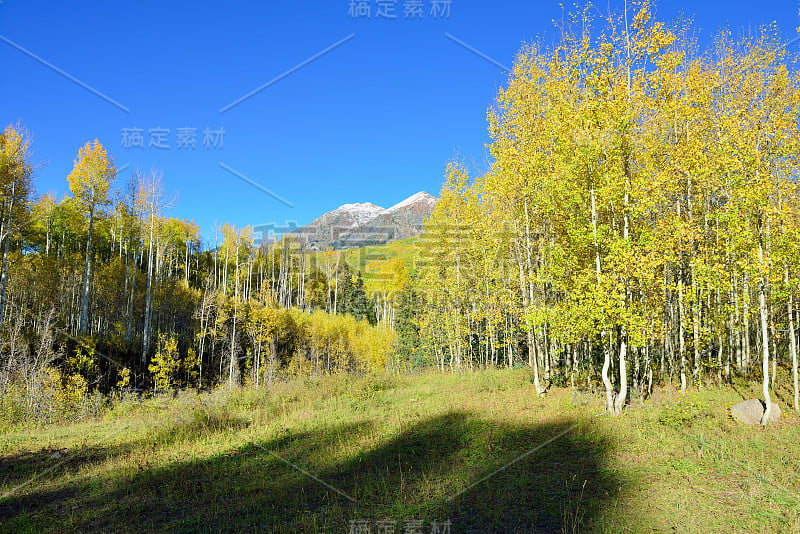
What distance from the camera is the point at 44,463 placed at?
9.71m

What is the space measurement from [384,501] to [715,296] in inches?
560

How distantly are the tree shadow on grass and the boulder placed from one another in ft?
12.3

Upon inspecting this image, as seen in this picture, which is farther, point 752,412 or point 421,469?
point 752,412

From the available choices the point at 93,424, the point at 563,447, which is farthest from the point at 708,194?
the point at 93,424

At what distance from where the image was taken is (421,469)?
845 centimetres

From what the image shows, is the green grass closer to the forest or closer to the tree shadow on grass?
the tree shadow on grass

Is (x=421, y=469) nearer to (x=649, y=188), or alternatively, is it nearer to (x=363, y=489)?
(x=363, y=489)

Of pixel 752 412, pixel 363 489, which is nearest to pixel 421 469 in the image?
pixel 363 489

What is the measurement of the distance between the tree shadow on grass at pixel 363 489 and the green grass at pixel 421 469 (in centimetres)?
4

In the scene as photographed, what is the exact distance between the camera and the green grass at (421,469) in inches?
248

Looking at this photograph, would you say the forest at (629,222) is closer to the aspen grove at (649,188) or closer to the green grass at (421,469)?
the aspen grove at (649,188)

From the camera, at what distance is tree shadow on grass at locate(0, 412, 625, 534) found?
247 inches

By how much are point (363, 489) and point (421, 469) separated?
4.75 feet

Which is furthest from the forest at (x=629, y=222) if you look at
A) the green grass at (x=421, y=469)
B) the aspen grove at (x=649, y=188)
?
the green grass at (x=421, y=469)
